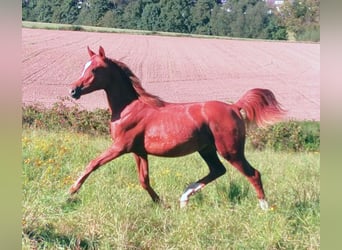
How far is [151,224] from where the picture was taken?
9.97 feet

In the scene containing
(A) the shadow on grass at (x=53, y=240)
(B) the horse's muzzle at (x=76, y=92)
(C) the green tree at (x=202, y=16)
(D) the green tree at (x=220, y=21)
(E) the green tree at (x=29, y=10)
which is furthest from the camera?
(E) the green tree at (x=29, y=10)

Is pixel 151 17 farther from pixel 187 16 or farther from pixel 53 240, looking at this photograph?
pixel 53 240

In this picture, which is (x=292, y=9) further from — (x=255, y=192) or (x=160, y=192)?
(x=160, y=192)

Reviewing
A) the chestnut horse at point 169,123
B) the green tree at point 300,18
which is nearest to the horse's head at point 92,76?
the chestnut horse at point 169,123

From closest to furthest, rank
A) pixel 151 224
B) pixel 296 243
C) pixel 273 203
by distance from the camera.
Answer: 1. pixel 296 243
2. pixel 151 224
3. pixel 273 203

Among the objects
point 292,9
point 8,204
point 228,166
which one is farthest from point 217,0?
point 8,204

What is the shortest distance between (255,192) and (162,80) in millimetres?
1176

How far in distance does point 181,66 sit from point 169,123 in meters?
0.84

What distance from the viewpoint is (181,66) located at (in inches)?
154

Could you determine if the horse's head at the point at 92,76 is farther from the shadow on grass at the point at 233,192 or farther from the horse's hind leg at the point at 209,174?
the shadow on grass at the point at 233,192

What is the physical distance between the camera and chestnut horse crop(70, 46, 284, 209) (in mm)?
3182

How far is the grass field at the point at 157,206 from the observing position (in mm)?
2855

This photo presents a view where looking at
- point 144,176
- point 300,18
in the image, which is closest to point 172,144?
point 144,176

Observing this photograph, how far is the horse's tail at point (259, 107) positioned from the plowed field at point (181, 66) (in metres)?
0.52
